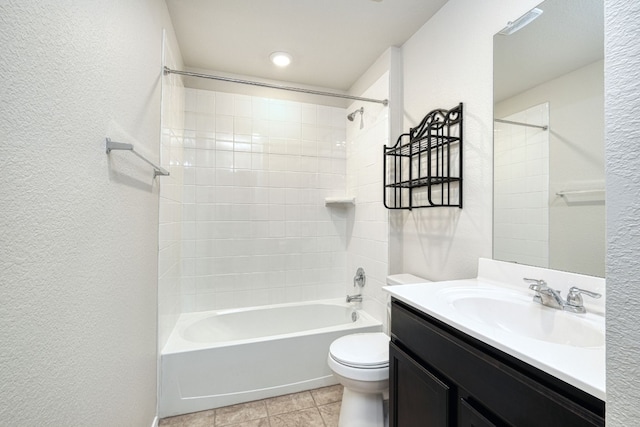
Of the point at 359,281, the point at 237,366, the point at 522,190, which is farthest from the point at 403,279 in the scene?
the point at 237,366

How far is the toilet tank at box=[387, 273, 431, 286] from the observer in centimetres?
173

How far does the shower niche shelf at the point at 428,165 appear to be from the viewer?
1.53 meters

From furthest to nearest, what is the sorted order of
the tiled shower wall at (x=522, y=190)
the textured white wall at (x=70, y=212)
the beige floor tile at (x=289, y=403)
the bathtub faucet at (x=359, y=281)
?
the bathtub faucet at (x=359, y=281) < the beige floor tile at (x=289, y=403) < the tiled shower wall at (x=522, y=190) < the textured white wall at (x=70, y=212)

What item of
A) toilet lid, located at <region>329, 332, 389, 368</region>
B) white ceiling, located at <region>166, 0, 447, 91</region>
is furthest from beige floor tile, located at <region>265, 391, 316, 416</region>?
white ceiling, located at <region>166, 0, 447, 91</region>

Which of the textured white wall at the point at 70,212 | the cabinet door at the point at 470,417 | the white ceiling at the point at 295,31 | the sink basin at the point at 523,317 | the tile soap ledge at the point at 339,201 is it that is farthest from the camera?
the tile soap ledge at the point at 339,201

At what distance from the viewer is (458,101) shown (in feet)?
5.02

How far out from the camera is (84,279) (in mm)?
780

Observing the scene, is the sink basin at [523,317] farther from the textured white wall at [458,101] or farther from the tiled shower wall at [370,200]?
the tiled shower wall at [370,200]

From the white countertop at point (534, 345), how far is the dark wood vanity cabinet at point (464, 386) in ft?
0.10

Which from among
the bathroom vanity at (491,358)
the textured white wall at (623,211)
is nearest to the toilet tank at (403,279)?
the bathroom vanity at (491,358)

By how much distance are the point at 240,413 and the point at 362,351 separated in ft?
2.97

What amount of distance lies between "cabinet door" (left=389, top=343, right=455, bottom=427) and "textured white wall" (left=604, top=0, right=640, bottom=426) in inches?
20.5

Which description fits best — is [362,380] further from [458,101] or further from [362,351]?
[458,101]

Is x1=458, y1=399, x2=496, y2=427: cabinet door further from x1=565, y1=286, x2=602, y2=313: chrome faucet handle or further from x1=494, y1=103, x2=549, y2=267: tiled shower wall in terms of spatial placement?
x1=494, y1=103, x2=549, y2=267: tiled shower wall
